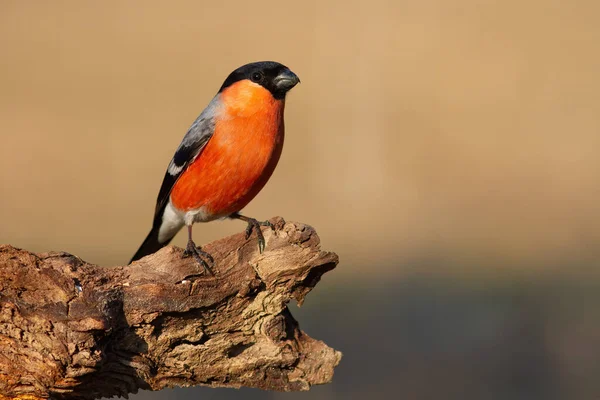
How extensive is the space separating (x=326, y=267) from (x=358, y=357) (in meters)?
5.36

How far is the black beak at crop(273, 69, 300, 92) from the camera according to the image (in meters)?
7.90

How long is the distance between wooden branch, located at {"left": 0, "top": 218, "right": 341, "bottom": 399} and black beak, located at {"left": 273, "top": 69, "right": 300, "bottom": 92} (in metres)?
1.41

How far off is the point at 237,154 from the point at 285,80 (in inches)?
29.5

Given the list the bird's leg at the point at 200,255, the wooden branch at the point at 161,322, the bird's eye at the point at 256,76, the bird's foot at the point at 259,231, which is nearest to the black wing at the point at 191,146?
the bird's eye at the point at 256,76

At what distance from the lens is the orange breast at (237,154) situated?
7707 mm

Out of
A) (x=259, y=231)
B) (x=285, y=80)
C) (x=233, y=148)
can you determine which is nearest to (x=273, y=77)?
(x=285, y=80)

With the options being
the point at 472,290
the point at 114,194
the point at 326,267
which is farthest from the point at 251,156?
the point at 114,194

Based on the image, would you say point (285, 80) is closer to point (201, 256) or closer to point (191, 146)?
point (191, 146)

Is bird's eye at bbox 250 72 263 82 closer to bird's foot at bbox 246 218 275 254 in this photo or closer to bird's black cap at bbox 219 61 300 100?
bird's black cap at bbox 219 61 300 100

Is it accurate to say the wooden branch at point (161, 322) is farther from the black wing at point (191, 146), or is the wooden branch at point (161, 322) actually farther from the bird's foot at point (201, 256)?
the black wing at point (191, 146)

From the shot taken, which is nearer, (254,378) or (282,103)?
(254,378)

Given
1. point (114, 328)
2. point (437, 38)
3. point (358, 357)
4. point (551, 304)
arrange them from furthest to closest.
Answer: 1. point (437, 38)
2. point (551, 304)
3. point (358, 357)
4. point (114, 328)

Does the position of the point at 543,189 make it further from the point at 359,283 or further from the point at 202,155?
the point at 202,155

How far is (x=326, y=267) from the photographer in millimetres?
6449
